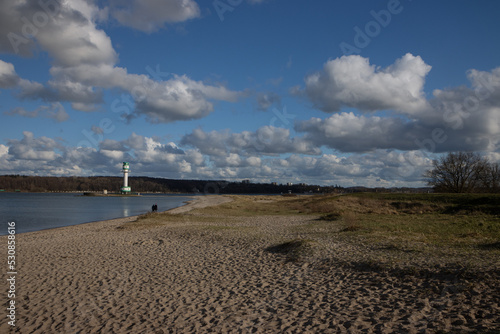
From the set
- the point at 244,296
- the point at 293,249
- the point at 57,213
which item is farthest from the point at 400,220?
the point at 57,213

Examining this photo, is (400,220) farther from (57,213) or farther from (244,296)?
(57,213)

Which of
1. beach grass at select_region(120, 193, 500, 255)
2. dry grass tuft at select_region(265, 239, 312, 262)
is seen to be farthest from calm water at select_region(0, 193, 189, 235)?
dry grass tuft at select_region(265, 239, 312, 262)

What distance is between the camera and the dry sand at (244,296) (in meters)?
7.23

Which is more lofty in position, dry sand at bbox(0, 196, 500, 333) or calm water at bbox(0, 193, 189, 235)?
dry sand at bbox(0, 196, 500, 333)

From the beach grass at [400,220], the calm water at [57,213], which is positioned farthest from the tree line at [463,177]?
the calm water at [57,213]

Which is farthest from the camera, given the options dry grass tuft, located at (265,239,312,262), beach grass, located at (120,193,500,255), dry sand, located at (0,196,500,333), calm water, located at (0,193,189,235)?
calm water, located at (0,193,189,235)

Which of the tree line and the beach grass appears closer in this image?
the beach grass

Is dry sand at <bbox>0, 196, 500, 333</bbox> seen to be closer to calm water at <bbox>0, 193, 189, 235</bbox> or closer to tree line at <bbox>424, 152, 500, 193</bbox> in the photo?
calm water at <bbox>0, 193, 189, 235</bbox>

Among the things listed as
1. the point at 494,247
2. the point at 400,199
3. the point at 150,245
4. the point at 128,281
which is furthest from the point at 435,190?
the point at 128,281

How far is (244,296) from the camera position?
9.45 m

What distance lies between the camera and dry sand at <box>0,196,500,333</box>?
723 cm

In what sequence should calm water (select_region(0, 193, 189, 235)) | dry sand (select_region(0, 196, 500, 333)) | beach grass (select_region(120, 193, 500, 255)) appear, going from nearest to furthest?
dry sand (select_region(0, 196, 500, 333))
beach grass (select_region(120, 193, 500, 255))
calm water (select_region(0, 193, 189, 235))

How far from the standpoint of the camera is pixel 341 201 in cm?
4975

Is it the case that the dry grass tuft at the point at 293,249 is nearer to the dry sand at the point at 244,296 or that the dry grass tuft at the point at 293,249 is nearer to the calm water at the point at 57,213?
the dry sand at the point at 244,296
